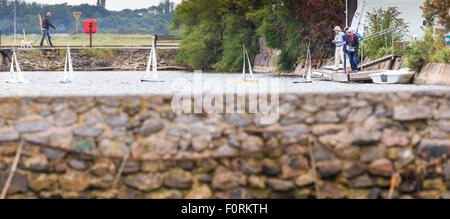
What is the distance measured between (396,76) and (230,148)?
55.3ft

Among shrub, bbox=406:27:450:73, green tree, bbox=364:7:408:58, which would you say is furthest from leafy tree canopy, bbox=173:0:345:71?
shrub, bbox=406:27:450:73

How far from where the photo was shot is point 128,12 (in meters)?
110

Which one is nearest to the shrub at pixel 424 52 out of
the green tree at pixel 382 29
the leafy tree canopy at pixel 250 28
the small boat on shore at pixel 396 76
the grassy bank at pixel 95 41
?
the small boat on shore at pixel 396 76

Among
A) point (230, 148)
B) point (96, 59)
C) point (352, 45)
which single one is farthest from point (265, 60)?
point (230, 148)

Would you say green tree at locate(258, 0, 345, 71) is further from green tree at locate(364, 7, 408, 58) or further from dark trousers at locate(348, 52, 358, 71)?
dark trousers at locate(348, 52, 358, 71)

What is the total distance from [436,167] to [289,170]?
132 cm

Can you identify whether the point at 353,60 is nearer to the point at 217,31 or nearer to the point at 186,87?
the point at 217,31

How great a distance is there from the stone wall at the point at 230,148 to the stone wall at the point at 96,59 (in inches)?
1732

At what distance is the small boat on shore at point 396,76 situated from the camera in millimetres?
21172

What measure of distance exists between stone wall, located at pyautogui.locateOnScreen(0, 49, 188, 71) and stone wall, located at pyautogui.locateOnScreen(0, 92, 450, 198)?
44.0 meters

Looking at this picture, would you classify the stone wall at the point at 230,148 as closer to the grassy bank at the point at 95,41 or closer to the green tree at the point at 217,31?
the green tree at the point at 217,31
